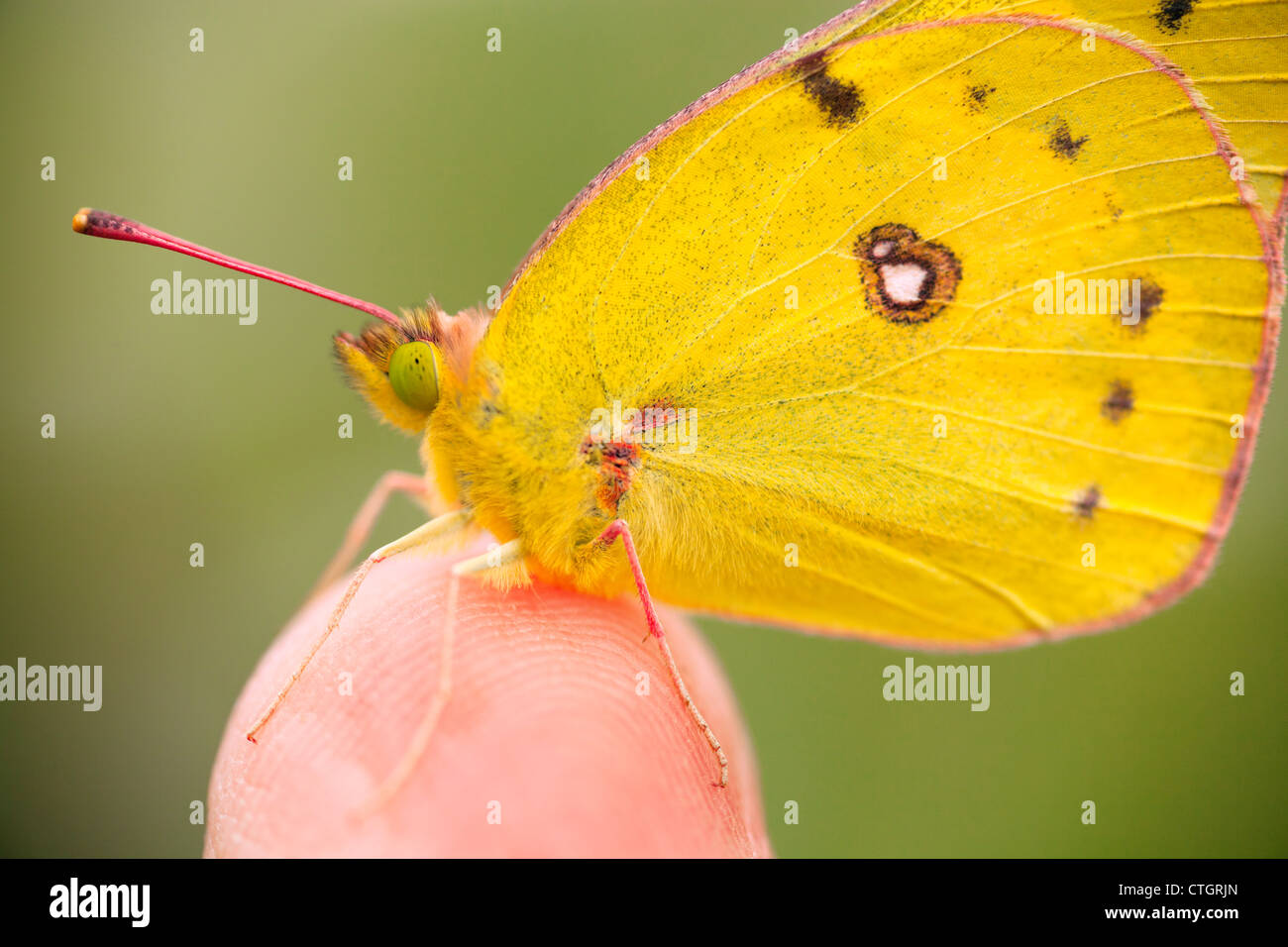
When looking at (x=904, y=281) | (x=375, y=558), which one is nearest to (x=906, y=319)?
(x=904, y=281)

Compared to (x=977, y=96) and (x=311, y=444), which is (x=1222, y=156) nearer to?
(x=977, y=96)

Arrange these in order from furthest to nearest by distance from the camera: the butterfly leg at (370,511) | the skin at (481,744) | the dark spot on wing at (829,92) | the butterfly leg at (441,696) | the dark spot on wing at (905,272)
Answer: the butterfly leg at (370,511)
the dark spot on wing at (905,272)
the dark spot on wing at (829,92)
the butterfly leg at (441,696)
the skin at (481,744)

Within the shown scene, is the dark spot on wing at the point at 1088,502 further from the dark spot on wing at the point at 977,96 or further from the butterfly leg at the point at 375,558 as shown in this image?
the butterfly leg at the point at 375,558

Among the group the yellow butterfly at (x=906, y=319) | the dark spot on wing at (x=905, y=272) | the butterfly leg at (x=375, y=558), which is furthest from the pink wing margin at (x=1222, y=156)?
the butterfly leg at (x=375, y=558)

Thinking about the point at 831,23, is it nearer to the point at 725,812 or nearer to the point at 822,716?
the point at 725,812

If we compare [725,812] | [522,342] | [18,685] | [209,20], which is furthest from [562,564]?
[209,20]

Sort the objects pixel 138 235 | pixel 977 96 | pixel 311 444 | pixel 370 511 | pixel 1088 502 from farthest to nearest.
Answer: pixel 311 444 < pixel 370 511 < pixel 1088 502 < pixel 977 96 < pixel 138 235
